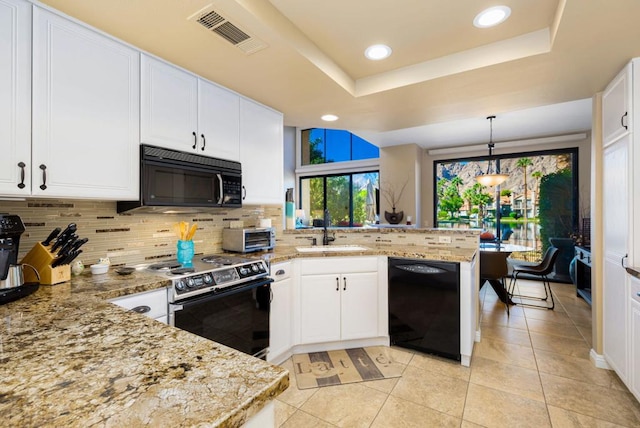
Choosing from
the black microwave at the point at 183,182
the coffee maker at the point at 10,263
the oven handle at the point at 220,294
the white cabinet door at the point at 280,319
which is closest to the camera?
the coffee maker at the point at 10,263

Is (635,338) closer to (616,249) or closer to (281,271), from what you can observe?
(616,249)

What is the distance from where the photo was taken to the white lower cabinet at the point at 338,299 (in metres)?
2.58

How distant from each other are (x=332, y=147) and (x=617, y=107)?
6048 millimetres

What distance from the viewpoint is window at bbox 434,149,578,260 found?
17.5 ft

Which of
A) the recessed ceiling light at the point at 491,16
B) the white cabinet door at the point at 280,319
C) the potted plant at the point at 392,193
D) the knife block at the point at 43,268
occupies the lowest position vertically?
the white cabinet door at the point at 280,319

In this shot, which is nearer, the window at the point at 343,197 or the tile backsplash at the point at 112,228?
the tile backsplash at the point at 112,228

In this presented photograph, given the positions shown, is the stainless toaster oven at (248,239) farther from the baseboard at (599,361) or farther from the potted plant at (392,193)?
the potted plant at (392,193)

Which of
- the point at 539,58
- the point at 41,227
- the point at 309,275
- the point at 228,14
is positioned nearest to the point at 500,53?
the point at 539,58

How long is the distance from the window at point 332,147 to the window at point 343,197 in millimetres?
434

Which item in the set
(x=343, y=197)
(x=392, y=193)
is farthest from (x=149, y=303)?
(x=343, y=197)

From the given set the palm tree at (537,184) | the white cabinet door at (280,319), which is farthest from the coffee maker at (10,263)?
the palm tree at (537,184)

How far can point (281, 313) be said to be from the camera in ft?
7.92

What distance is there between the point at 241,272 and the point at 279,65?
1.44 m

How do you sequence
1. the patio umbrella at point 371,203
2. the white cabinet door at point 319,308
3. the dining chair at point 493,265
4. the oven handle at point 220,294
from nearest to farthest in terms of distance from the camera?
1. the oven handle at point 220,294
2. the white cabinet door at point 319,308
3. the dining chair at point 493,265
4. the patio umbrella at point 371,203
